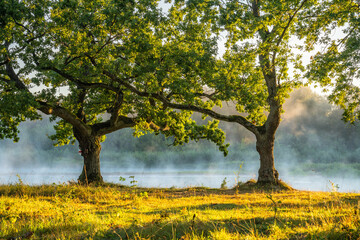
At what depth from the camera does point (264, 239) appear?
14.2 feet

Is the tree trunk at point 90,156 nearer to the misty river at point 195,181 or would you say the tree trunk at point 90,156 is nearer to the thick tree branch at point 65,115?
the thick tree branch at point 65,115

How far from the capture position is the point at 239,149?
78.3 m

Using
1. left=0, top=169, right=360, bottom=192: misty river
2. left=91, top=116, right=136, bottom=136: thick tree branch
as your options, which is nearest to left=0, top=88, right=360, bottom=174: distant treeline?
left=0, top=169, right=360, bottom=192: misty river

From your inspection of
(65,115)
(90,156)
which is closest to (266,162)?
(90,156)

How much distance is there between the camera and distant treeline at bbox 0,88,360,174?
67.5m

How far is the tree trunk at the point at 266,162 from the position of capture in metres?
17.5

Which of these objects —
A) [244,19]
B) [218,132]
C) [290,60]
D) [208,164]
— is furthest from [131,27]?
[208,164]

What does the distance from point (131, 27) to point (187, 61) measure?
310 centimetres

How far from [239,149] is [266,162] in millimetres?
61611

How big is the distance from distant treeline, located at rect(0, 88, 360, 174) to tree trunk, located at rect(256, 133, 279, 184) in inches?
1734

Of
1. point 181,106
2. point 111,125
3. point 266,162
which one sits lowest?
point 266,162

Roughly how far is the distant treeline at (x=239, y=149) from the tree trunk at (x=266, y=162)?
44054 millimetres

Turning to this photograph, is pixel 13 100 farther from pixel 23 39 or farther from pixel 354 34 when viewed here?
pixel 354 34

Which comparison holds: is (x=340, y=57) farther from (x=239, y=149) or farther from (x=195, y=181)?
(x=239, y=149)
